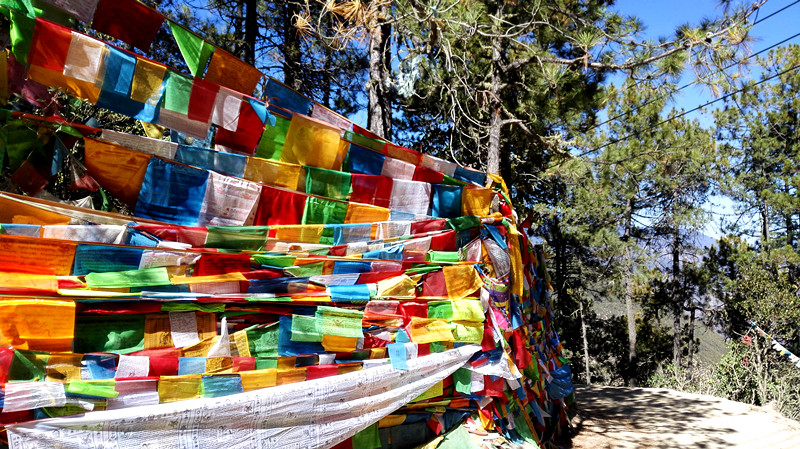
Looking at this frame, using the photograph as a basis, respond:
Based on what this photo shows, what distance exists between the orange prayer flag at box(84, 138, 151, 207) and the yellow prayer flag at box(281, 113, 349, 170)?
1169mm

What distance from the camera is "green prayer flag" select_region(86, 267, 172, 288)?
317 cm

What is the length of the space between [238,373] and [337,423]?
30.4 inches

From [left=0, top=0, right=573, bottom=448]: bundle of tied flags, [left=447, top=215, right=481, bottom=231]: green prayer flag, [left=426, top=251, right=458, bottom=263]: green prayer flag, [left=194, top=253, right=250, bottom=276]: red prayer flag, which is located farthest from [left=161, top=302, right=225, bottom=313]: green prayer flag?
[left=447, top=215, right=481, bottom=231]: green prayer flag

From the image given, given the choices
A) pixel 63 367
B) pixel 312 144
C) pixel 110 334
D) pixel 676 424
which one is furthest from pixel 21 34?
pixel 676 424

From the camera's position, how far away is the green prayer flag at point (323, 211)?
4719 mm

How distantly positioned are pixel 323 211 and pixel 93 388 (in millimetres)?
2315

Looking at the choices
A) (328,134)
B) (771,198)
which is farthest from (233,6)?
(771,198)

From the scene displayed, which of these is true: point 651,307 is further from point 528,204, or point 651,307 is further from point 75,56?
point 75,56

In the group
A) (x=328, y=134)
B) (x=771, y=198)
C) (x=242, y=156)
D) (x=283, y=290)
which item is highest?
(x=771, y=198)

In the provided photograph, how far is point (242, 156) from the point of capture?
448 centimetres

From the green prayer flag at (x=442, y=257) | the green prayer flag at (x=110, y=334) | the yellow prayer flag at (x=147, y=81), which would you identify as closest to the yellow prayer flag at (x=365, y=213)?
the green prayer flag at (x=442, y=257)

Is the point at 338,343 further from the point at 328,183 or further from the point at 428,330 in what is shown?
the point at 328,183

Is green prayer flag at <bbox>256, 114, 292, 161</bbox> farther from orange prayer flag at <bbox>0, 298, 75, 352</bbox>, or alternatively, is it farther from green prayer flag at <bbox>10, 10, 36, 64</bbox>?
orange prayer flag at <bbox>0, 298, 75, 352</bbox>

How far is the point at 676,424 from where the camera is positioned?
849cm
